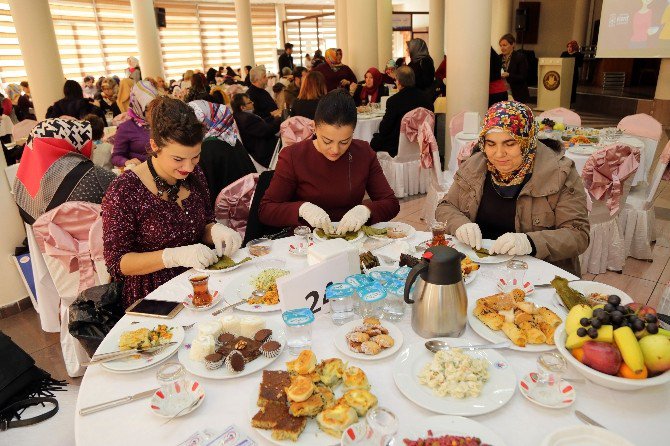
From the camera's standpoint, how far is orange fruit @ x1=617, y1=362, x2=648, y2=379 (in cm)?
103

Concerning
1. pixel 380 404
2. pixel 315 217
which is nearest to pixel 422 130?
pixel 315 217

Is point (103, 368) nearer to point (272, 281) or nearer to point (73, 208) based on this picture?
point (272, 281)

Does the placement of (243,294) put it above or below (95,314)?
above

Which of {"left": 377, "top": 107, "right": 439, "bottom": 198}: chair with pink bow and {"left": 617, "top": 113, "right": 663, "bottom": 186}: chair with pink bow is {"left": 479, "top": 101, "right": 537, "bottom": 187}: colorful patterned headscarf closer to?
{"left": 617, "top": 113, "right": 663, "bottom": 186}: chair with pink bow

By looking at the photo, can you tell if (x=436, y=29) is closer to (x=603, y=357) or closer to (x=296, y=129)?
(x=296, y=129)

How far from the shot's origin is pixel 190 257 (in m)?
1.83

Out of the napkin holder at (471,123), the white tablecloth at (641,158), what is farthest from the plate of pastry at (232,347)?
the napkin holder at (471,123)

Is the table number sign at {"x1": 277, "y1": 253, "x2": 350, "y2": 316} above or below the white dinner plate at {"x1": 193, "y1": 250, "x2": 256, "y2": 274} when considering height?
above

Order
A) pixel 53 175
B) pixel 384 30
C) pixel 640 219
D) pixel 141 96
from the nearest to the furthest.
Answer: pixel 53 175 < pixel 640 219 < pixel 141 96 < pixel 384 30

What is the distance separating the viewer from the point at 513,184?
2.04 m

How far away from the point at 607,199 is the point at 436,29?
11.4m

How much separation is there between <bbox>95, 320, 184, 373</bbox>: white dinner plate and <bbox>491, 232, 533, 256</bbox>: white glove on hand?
119 centimetres

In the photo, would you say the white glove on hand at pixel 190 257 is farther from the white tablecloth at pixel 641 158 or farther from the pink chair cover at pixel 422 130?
the white tablecloth at pixel 641 158

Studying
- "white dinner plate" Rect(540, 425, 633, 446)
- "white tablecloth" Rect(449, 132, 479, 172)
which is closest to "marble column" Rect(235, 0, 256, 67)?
"white tablecloth" Rect(449, 132, 479, 172)
